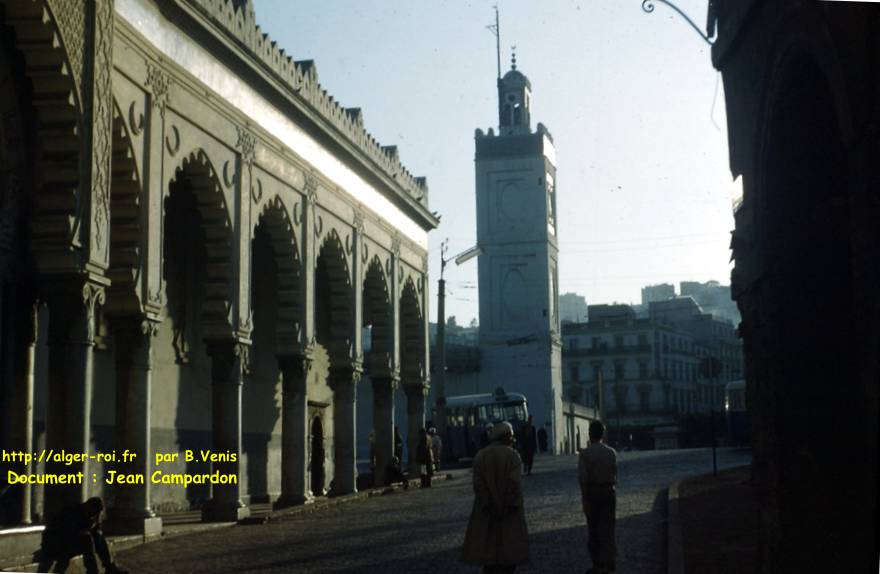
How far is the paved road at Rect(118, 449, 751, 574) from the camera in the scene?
11531 mm

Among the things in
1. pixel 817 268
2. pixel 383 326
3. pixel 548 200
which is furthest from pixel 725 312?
pixel 817 268

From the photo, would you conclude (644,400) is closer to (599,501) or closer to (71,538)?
(599,501)

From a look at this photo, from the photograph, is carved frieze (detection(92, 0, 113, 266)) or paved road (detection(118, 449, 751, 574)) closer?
paved road (detection(118, 449, 751, 574))

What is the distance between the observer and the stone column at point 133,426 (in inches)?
548

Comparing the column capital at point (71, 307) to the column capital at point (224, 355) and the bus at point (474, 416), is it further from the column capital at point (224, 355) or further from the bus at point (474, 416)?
the bus at point (474, 416)

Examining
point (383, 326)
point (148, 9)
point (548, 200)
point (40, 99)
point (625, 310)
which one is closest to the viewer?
point (40, 99)

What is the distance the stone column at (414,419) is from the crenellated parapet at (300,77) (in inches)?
175

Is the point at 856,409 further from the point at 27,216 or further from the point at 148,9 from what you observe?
the point at 148,9

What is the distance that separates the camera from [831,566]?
8344 mm

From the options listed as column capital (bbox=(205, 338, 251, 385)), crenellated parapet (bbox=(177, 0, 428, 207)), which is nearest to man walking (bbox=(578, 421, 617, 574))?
column capital (bbox=(205, 338, 251, 385))

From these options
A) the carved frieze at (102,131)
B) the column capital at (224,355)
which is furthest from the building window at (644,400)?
the carved frieze at (102,131)

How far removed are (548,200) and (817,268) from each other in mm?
49676

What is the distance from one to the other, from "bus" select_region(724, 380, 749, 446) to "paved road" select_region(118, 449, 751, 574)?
17.9 metres

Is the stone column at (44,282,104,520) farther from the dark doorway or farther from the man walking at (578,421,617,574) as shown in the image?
the dark doorway
